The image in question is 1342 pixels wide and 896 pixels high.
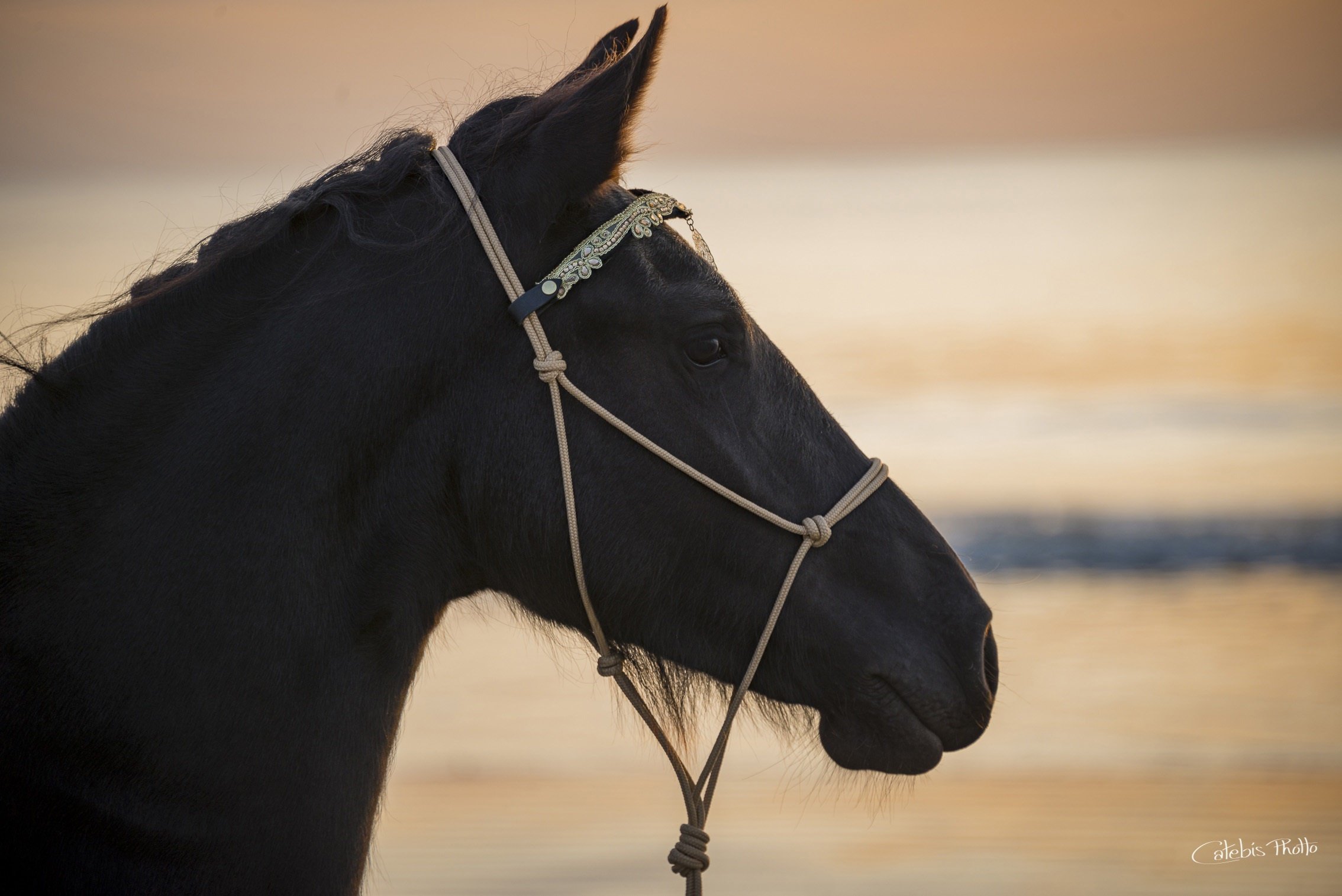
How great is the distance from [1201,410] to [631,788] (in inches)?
414

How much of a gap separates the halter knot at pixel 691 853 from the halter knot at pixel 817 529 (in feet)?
1.91

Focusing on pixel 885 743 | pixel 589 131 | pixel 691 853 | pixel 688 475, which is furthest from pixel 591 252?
pixel 691 853

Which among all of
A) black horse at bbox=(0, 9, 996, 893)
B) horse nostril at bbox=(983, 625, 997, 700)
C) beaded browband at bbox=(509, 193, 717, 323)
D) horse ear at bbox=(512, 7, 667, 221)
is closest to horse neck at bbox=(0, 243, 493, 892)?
black horse at bbox=(0, 9, 996, 893)

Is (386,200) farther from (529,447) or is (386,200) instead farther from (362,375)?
(529,447)

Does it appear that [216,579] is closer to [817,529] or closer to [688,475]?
[688,475]

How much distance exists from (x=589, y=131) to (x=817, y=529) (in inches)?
30.1

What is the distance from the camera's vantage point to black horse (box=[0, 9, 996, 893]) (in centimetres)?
164

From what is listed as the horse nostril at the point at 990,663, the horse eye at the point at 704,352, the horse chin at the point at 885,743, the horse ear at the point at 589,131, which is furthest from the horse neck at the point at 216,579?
the horse nostril at the point at 990,663

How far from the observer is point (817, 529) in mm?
1873

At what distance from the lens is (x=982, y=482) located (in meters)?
11.4

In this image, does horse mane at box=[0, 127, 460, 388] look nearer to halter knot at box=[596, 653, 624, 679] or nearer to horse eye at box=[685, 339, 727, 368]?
horse eye at box=[685, 339, 727, 368]

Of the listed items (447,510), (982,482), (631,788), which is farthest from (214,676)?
(982,482)

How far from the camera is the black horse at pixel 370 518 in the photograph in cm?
164

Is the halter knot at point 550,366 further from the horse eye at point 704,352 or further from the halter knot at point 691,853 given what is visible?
the halter knot at point 691,853
